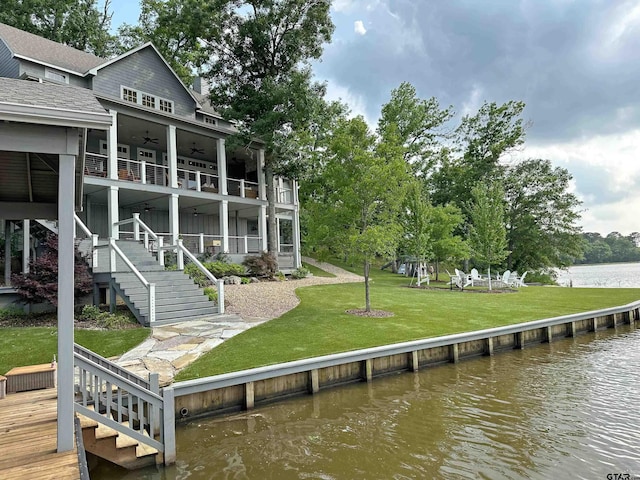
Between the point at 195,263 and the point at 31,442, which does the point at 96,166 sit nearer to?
the point at 195,263

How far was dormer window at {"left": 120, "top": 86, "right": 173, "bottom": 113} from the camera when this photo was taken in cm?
1695

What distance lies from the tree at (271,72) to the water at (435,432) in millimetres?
14362

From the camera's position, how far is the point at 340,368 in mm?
7293

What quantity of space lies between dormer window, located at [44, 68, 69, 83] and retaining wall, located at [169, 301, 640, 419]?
50.3 feet

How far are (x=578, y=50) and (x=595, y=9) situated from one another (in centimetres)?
153

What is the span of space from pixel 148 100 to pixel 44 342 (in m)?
13.6

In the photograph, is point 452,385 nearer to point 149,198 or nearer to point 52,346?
point 52,346

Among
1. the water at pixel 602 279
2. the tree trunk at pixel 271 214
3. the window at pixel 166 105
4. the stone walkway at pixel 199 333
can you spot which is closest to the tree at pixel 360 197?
the stone walkway at pixel 199 333

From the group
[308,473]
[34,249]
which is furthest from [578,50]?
[34,249]

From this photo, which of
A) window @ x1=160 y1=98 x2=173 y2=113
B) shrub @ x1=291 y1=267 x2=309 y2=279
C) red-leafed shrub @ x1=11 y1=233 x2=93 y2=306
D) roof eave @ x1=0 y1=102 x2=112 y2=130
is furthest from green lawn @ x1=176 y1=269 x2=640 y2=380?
window @ x1=160 y1=98 x2=173 y2=113

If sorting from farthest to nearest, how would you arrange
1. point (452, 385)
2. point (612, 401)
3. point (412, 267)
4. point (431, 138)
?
point (431, 138) → point (412, 267) → point (452, 385) → point (612, 401)

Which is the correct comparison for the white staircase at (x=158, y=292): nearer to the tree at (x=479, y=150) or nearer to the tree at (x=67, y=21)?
the tree at (x=67, y=21)

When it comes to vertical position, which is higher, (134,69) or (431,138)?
(431,138)

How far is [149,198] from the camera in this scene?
17219 mm
